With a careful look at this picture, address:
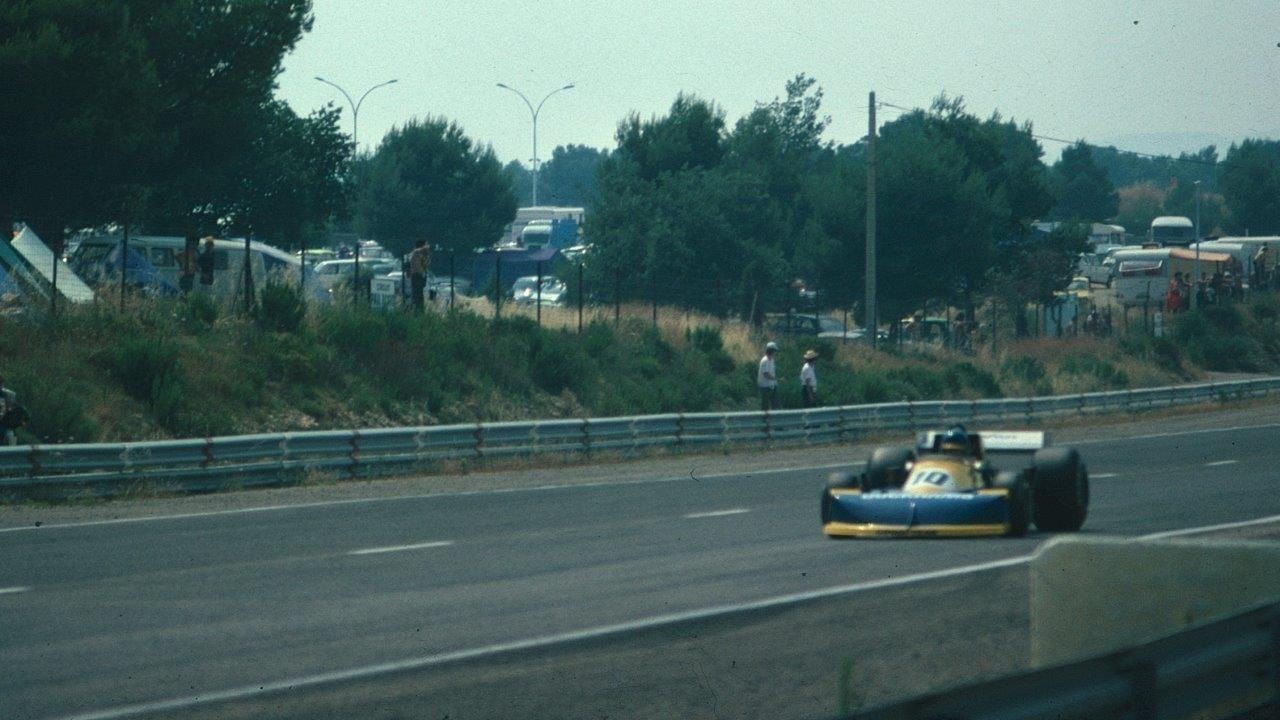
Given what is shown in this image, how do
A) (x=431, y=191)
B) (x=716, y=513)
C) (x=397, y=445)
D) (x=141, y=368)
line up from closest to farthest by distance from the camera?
(x=716, y=513) → (x=397, y=445) → (x=141, y=368) → (x=431, y=191)

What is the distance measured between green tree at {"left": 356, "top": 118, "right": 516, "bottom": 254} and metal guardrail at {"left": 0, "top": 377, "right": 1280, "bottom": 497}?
179ft

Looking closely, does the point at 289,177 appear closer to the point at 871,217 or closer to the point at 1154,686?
the point at 871,217

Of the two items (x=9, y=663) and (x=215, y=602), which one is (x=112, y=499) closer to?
(x=215, y=602)

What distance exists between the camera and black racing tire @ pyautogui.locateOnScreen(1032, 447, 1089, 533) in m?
15.6

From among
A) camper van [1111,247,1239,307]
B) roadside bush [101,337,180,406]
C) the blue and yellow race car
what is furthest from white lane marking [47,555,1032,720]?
camper van [1111,247,1239,307]

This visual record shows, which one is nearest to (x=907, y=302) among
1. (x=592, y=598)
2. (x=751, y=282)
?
(x=751, y=282)

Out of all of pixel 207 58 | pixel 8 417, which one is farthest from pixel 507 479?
pixel 207 58

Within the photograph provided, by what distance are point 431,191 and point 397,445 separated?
220ft

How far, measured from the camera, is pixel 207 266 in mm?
34719

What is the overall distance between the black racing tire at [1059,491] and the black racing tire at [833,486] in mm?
1664

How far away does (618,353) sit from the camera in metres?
40.8

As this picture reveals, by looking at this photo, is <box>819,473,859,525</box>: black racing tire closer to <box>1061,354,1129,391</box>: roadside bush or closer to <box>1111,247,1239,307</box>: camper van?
<box>1061,354,1129,391</box>: roadside bush

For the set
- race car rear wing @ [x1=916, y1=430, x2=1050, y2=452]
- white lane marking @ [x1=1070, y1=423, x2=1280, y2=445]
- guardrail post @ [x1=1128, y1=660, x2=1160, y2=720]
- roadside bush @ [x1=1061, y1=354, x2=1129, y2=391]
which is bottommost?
white lane marking @ [x1=1070, y1=423, x2=1280, y2=445]

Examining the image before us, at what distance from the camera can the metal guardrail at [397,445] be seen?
68.8 ft
